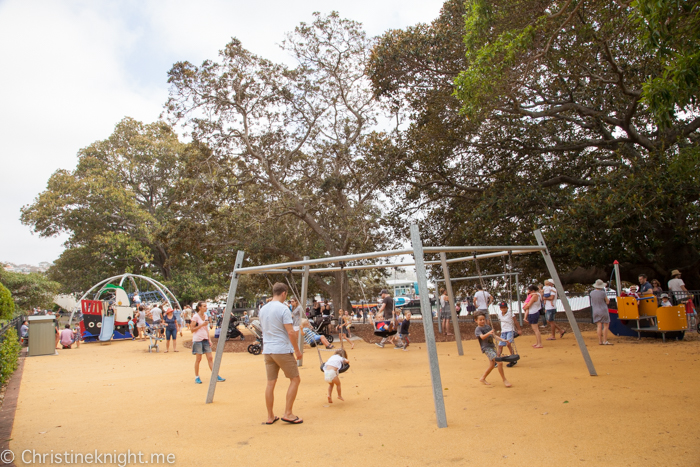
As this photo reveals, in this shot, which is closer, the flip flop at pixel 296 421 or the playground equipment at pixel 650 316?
the flip flop at pixel 296 421

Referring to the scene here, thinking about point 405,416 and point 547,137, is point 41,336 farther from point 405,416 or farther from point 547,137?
point 547,137

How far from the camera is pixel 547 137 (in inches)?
716

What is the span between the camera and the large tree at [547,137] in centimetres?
1220

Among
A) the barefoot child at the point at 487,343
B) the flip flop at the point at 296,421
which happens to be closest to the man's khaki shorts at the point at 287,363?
the flip flop at the point at 296,421

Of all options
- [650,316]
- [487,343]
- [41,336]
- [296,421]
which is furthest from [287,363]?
[41,336]

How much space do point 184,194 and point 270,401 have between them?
1677cm

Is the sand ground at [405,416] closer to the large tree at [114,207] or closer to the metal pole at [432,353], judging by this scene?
the metal pole at [432,353]

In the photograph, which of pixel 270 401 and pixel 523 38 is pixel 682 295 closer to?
pixel 523 38

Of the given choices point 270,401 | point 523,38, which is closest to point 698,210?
point 523,38

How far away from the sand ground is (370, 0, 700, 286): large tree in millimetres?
4806

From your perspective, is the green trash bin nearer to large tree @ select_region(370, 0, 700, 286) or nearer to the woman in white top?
large tree @ select_region(370, 0, 700, 286)

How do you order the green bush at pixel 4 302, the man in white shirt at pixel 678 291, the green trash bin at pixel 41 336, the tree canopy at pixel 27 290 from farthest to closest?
the tree canopy at pixel 27 290, the green trash bin at pixel 41 336, the man in white shirt at pixel 678 291, the green bush at pixel 4 302

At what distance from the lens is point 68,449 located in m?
5.38

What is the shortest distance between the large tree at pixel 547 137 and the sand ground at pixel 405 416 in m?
4.81
